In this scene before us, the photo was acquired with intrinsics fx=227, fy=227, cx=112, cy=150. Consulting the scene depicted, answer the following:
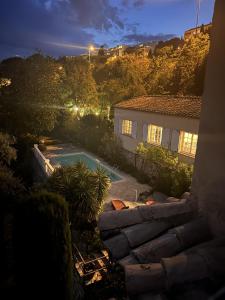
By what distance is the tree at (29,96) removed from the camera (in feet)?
75.1

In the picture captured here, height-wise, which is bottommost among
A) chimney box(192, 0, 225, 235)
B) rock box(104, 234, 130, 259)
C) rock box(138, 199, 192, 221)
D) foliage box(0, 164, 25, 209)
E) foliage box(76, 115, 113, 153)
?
foliage box(0, 164, 25, 209)

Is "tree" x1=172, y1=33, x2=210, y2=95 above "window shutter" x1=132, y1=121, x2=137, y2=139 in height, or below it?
above

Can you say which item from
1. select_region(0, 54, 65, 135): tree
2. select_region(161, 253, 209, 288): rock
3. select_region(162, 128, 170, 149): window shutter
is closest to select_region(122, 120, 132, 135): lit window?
select_region(162, 128, 170, 149): window shutter

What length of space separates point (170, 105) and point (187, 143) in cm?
379

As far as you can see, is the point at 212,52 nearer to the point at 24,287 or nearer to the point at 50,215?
the point at 50,215

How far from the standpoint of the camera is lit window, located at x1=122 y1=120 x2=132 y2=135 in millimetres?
21578

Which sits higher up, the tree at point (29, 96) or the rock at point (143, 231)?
the tree at point (29, 96)

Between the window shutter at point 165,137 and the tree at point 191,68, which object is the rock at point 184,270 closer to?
the window shutter at point 165,137

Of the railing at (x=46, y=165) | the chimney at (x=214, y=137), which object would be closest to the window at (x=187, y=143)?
the railing at (x=46, y=165)

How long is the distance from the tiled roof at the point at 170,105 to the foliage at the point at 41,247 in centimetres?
1333

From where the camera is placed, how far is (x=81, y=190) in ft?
35.6

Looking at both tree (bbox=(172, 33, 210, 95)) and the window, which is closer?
the window

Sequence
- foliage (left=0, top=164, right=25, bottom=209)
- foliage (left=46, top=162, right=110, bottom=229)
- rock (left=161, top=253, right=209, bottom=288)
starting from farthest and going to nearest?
foliage (left=46, top=162, right=110, bottom=229) → foliage (left=0, top=164, right=25, bottom=209) → rock (left=161, top=253, right=209, bottom=288)

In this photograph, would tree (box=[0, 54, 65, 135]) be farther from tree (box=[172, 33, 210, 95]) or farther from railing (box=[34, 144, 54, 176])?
tree (box=[172, 33, 210, 95])
